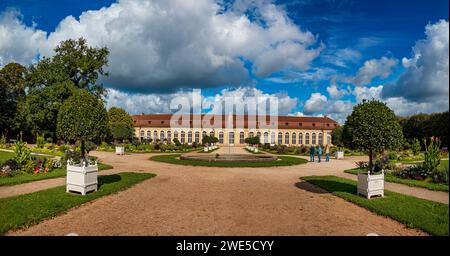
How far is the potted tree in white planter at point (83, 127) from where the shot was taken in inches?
338

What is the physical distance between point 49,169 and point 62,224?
986cm

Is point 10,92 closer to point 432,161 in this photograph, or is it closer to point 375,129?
point 375,129

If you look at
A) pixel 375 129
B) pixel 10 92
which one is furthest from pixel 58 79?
pixel 375 129

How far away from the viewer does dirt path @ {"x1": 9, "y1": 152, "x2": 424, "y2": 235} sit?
5.48 m

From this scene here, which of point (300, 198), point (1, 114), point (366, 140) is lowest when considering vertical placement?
point (300, 198)

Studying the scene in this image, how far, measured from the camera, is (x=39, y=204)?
23.2 feet

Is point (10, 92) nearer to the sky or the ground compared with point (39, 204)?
nearer to the sky

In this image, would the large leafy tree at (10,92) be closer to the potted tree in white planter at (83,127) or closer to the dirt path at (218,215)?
the potted tree in white planter at (83,127)

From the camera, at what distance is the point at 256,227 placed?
18.5 ft

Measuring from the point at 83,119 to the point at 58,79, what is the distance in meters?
28.5

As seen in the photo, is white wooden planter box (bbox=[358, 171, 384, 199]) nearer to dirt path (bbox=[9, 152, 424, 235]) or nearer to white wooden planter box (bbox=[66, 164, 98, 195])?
dirt path (bbox=[9, 152, 424, 235])
